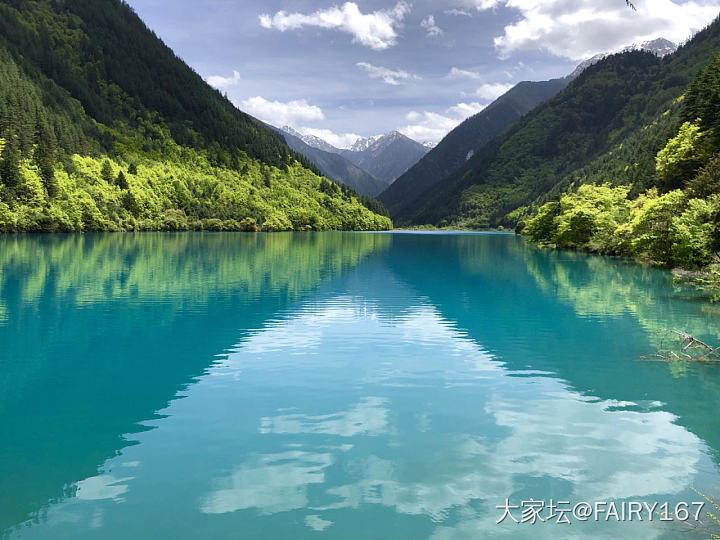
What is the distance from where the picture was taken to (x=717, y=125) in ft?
204

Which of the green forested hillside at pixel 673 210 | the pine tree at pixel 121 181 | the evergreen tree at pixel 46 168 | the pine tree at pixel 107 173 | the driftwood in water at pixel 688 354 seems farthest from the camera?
the pine tree at pixel 121 181

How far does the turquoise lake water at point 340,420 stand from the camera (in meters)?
9.86

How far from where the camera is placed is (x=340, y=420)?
14773 millimetres

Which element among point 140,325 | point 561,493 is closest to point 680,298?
point 561,493

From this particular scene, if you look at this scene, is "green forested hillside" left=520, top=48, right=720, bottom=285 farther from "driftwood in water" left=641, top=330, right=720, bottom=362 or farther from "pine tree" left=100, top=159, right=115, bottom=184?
"pine tree" left=100, top=159, right=115, bottom=184

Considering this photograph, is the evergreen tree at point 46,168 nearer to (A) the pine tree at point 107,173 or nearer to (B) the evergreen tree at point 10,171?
(B) the evergreen tree at point 10,171

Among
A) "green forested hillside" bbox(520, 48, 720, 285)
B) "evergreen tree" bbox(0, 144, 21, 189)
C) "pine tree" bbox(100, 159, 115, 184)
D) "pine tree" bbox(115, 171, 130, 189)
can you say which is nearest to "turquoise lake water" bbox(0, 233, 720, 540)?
"green forested hillside" bbox(520, 48, 720, 285)

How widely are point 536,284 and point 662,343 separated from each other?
24.8 meters

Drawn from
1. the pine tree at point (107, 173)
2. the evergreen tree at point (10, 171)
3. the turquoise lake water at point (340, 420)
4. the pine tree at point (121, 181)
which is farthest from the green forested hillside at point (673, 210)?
the pine tree at point (107, 173)

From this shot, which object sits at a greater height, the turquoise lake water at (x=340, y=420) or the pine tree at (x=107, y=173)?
the pine tree at (x=107, y=173)

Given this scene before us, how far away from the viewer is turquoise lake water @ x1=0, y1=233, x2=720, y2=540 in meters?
9.86

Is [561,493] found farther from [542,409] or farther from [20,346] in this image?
[20,346]

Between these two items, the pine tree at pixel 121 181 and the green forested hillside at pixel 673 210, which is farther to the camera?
the pine tree at pixel 121 181

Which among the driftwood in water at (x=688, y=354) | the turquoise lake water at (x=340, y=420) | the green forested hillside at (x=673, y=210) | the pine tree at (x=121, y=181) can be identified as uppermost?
the pine tree at (x=121, y=181)
